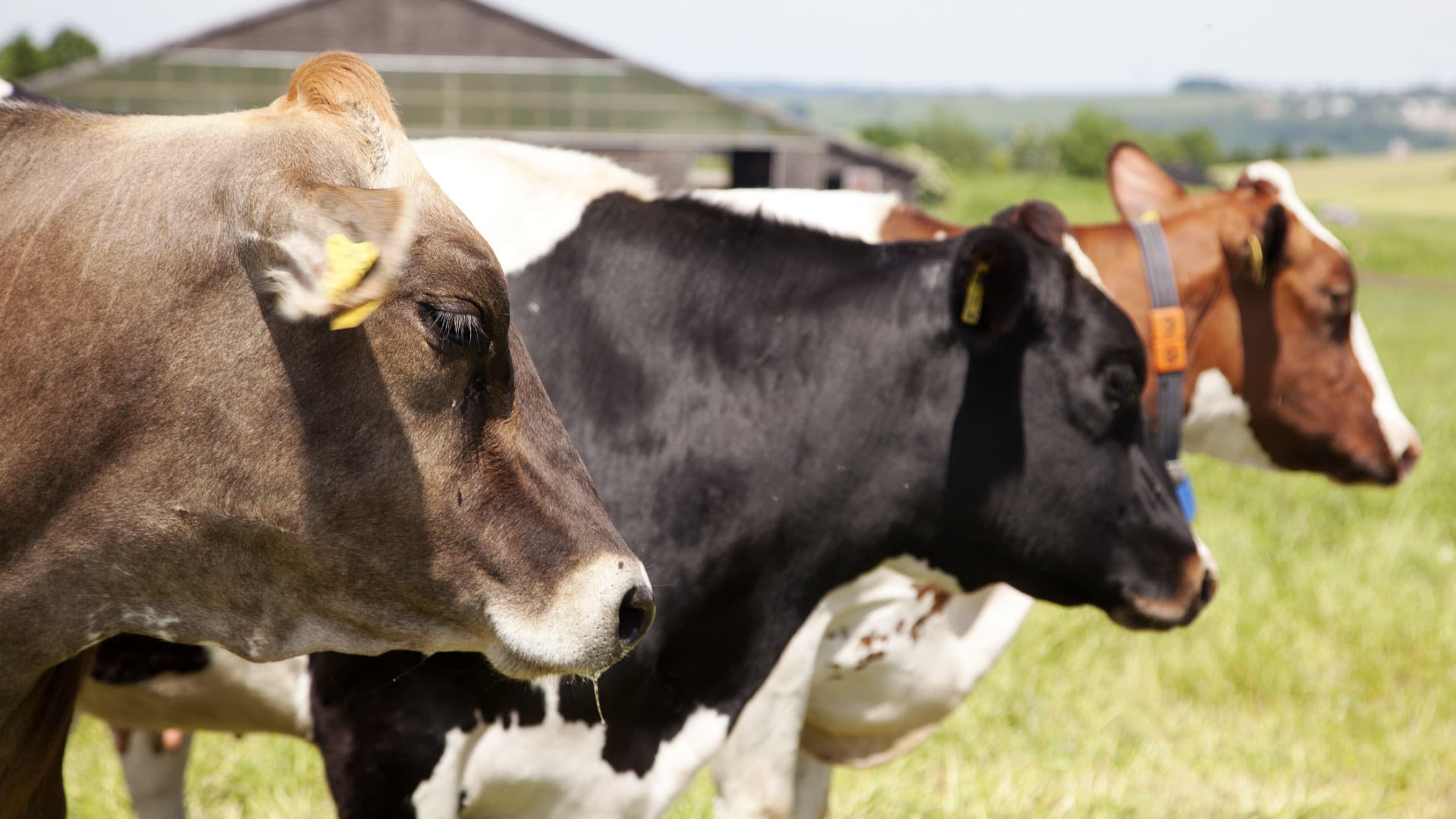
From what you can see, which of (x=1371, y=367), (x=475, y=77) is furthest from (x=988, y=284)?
(x=475, y=77)

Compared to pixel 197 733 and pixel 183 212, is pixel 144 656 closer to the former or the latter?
pixel 183 212

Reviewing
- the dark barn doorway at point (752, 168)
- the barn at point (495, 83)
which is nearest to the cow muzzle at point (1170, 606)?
the barn at point (495, 83)

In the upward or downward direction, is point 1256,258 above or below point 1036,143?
above

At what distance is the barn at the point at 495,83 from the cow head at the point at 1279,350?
77.3 feet

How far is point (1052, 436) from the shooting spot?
9.13 feet

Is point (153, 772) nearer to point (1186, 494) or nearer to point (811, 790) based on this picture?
point (811, 790)

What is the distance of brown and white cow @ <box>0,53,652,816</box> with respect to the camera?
163 cm

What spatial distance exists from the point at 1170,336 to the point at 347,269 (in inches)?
122

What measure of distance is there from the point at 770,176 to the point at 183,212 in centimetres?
3052

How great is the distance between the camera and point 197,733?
4832mm

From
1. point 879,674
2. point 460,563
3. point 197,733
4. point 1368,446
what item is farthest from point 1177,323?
point 197,733

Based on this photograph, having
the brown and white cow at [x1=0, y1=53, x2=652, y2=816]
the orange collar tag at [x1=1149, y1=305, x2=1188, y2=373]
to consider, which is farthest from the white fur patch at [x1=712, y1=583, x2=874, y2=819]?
the brown and white cow at [x1=0, y1=53, x2=652, y2=816]

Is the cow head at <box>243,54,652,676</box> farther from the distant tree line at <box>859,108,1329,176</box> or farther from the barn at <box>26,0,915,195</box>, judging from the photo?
the distant tree line at <box>859,108,1329,176</box>

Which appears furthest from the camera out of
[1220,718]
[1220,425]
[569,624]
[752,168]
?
[752,168]
